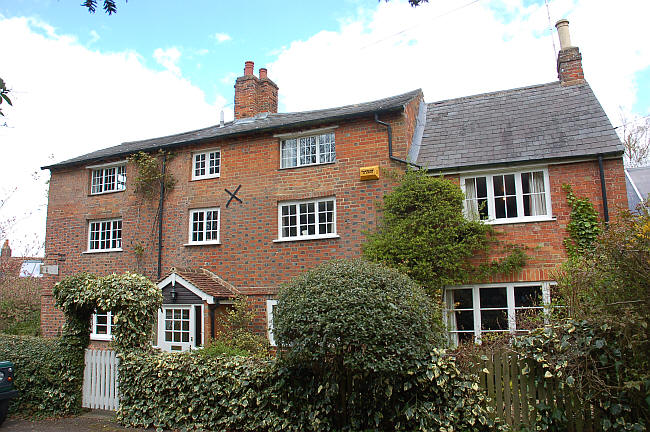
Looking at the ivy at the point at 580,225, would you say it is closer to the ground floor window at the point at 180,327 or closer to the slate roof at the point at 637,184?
the slate roof at the point at 637,184

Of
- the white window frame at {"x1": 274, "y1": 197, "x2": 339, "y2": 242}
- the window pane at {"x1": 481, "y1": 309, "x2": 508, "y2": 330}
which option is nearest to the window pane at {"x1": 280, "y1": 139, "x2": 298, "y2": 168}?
the white window frame at {"x1": 274, "y1": 197, "x2": 339, "y2": 242}

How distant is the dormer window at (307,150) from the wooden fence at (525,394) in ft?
30.7

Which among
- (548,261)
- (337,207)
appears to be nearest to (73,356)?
(337,207)

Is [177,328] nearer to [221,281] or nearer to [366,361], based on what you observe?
[221,281]

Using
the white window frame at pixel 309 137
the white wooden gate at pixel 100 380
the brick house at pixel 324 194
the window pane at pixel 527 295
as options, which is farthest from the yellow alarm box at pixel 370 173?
the white wooden gate at pixel 100 380

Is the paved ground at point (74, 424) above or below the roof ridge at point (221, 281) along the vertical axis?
below

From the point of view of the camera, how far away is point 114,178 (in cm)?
1894

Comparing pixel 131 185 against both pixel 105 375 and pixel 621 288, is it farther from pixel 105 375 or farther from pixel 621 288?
pixel 621 288

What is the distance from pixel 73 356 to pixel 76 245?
992 centimetres

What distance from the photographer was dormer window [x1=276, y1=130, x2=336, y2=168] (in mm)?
15422

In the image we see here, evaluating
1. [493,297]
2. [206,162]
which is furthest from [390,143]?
[206,162]

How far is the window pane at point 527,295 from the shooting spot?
1241 centimetres

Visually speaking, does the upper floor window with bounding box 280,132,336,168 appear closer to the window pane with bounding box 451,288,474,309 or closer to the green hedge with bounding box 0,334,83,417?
the window pane with bounding box 451,288,474,309

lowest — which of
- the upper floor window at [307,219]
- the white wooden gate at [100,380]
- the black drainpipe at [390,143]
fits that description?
the white wooden gate at [100,380]
